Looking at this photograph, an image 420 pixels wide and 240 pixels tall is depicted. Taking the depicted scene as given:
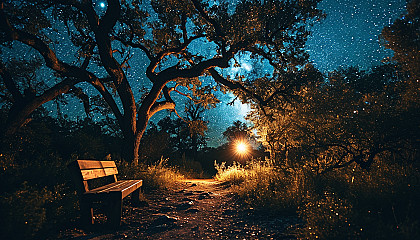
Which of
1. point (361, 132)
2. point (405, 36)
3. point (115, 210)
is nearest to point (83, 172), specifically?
point (115, 210)

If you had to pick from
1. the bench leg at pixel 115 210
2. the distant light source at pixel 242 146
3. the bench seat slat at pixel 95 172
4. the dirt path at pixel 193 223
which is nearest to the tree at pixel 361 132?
the dirt path at pixel 193 223

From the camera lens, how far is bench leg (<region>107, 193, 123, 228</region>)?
382 cm

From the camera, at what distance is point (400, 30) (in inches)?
396

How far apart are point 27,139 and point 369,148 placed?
1202 cm

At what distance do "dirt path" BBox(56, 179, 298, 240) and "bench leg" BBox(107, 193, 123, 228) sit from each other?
17cm

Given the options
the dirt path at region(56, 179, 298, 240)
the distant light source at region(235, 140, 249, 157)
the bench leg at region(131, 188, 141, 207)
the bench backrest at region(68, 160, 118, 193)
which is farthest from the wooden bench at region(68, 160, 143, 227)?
the distant light source at region(235, 140, 249, 157)

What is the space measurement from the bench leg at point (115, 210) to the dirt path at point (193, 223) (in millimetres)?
167

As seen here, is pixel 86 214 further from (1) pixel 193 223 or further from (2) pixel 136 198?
(1) pixel 193 223

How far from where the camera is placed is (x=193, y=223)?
4.50 metres

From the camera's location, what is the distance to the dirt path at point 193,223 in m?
3.67

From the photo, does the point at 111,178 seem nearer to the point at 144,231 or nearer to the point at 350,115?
the point at 144,231

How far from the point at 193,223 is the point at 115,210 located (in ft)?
5.32

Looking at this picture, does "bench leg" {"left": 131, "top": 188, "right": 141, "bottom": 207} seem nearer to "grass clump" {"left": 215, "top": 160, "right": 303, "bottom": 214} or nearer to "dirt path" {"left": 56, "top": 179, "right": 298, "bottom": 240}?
"dirt path" {"left": 56, "top": 179, "right": 298, "bottom": 240}

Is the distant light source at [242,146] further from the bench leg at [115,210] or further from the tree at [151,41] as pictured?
the bench leg at [115,210]
